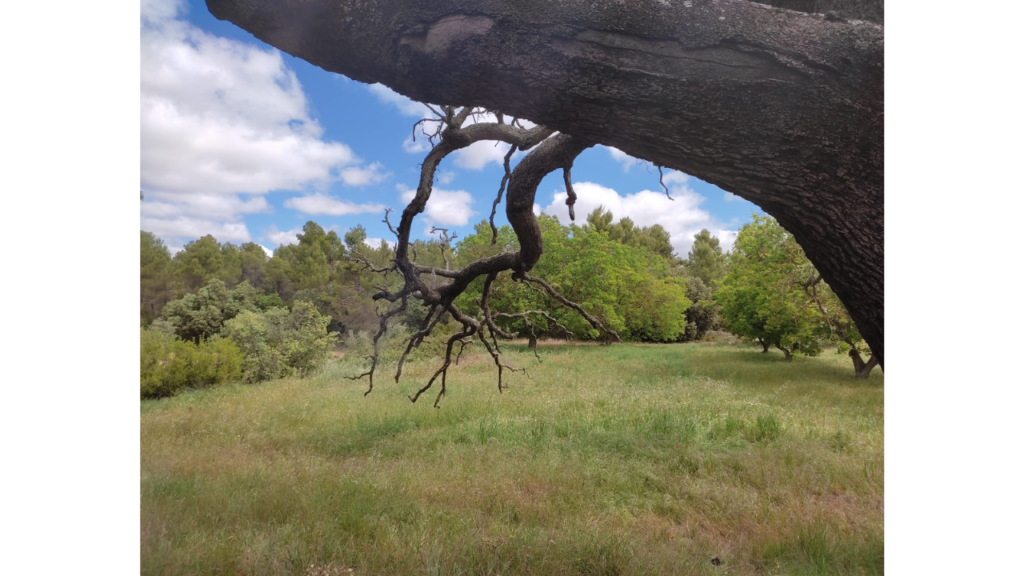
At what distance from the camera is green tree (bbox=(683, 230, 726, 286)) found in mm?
41375

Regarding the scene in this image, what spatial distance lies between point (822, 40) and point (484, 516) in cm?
400

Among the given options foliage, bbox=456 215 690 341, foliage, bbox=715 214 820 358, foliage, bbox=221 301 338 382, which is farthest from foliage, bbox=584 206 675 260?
foliage, bbox=221 301 338 382

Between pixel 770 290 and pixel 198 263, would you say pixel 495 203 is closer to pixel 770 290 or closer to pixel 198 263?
pixel 770 290

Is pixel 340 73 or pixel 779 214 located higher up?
pixel 340 73

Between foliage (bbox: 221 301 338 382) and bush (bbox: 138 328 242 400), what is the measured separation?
1318mm

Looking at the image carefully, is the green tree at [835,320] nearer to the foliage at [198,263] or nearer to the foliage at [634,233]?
the foliage at [634,233]

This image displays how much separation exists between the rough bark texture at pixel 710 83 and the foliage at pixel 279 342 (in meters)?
15.5

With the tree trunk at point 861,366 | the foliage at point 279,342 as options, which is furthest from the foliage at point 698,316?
the foliage at point 279,342

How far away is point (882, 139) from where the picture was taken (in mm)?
1696

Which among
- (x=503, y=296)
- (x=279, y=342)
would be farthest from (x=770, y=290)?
(x=279, y=342)

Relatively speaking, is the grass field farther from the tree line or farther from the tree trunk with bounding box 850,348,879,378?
the tree trunk with bounding box 850,348,879,378
